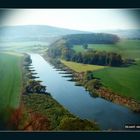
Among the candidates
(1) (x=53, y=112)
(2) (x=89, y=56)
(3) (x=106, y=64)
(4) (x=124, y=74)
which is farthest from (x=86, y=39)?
(1) (x=53, y=112)

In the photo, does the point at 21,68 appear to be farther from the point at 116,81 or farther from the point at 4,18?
the point at 116,81

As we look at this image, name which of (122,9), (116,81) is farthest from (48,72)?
(122,9)

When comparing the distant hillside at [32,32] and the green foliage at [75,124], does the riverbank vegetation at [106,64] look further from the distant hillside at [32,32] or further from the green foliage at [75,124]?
the green foliage at [75,124]

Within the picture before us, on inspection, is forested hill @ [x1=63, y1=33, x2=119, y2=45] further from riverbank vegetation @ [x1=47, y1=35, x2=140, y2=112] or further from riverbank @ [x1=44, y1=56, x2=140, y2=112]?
riverbank @ [x1=44, y1=56, x2=140, y2=112]

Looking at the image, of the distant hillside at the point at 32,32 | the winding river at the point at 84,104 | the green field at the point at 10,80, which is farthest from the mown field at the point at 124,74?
the green field at the point at 10,80

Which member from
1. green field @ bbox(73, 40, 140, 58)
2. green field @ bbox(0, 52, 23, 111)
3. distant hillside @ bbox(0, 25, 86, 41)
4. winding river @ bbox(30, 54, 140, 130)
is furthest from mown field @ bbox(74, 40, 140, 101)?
green field @ bbox(0, 52, 23, 111)

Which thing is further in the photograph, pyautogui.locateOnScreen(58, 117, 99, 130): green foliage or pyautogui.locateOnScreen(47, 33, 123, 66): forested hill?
pyautogui.locateOnScreen(47, 33, 123, 66): forested hill
